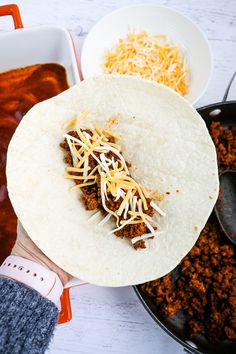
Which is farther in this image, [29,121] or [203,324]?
[203,324]

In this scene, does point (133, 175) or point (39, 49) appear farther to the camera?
point (39, 49)

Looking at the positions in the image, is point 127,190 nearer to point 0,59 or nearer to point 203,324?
point 203,324

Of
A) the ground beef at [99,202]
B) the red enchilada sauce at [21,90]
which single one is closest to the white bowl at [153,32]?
the red enchilada sauce at [21,90]

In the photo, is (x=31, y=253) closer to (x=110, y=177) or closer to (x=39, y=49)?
(x=110, y=177)

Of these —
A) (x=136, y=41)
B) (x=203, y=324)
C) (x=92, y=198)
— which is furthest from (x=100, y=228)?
(x=136, y=41)

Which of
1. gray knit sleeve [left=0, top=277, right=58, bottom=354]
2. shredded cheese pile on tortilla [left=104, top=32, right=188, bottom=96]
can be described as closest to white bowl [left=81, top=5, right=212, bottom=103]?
shredded cheese pile on tortilla [left=104, top=32, right=188, bottom=96]

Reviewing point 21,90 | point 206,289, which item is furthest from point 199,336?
point 21,90

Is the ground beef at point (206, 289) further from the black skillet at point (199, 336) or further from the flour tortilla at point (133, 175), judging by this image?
the flour tortilla at point (133, 175)
